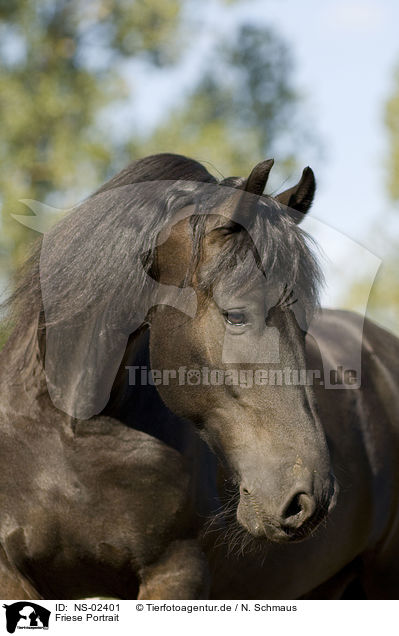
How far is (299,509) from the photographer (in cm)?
248

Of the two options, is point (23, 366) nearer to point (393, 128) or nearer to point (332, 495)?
point (332, 495)

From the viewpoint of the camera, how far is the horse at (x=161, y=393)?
2.54 m

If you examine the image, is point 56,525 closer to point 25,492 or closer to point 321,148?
point 25,492

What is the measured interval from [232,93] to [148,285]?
18206mm

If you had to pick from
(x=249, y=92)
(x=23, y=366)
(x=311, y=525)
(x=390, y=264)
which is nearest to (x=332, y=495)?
(x=311, y=525)

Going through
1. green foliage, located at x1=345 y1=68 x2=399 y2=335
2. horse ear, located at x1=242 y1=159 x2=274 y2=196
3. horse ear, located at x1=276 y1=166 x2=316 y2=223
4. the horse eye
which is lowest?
green foliage, located at x1=345 y1=68 x2=399 y2=335

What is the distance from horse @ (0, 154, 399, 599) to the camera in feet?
8.32

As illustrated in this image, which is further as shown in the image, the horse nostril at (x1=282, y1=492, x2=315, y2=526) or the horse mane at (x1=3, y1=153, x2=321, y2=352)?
the horse mane at (x1=3, y1=153, x2=321, y2=352)

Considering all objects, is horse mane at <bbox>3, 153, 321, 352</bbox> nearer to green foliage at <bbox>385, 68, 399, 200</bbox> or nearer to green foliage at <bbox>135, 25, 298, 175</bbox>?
green foliage at <bbox>135, 25, 298, 175</bbox>
